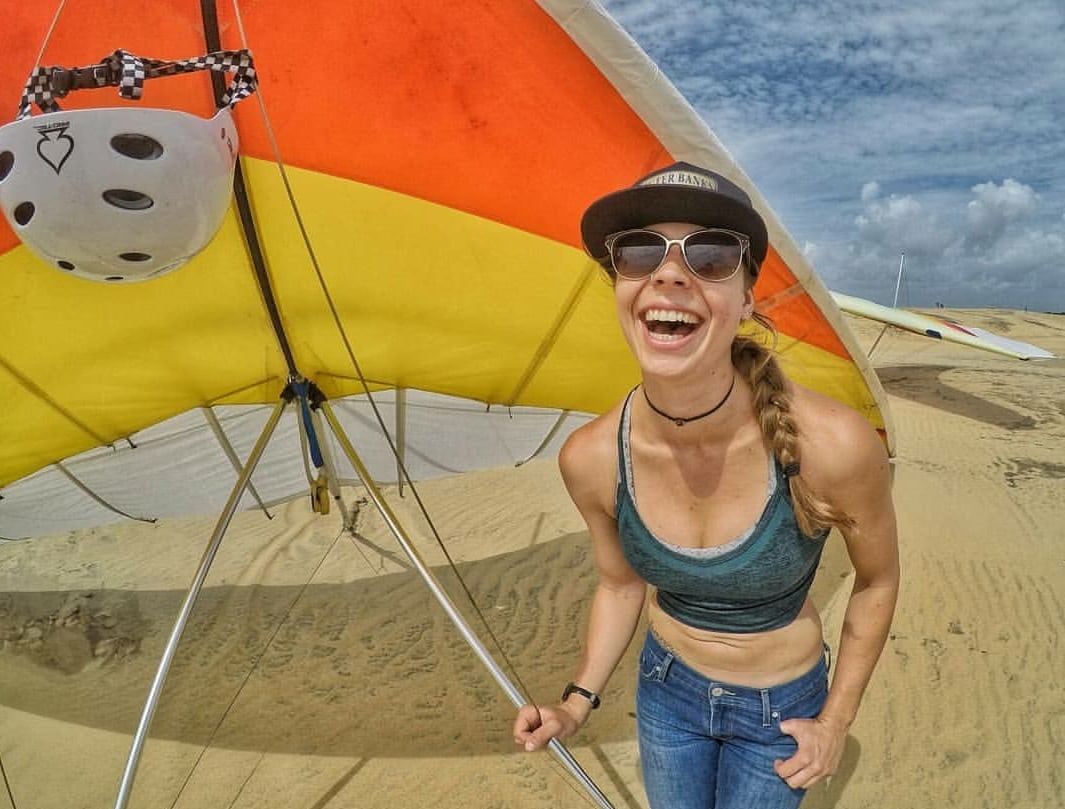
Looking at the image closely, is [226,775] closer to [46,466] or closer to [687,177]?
[46,466]

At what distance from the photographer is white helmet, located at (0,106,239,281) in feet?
4.74

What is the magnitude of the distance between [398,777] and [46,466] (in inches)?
91.2

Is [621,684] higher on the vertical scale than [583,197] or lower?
lower

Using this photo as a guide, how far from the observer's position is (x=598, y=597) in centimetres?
157

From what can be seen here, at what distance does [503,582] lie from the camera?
454 cm

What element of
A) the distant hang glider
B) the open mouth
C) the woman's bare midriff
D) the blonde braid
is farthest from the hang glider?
→ the distant hang glider

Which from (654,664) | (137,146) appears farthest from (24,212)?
(654,664)

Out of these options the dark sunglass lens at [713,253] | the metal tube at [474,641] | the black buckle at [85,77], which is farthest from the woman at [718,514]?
the black buckle at [85,77]

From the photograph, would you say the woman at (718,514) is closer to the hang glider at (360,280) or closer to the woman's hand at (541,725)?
the woman's hand at (541,725)

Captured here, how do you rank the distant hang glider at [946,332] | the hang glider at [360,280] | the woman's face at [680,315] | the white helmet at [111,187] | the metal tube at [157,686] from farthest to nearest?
the distant hang glider at [946,332] → the metal tube at [157,686] → the hang glider at [360,280] → the white helmet at [111,187] → the woman's face at [680,315]

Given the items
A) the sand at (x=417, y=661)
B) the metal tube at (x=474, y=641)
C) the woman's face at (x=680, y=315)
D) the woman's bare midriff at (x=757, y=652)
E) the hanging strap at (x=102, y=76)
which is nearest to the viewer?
the woman's face at (x=680, y=315)

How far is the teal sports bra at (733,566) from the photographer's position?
1242 mm

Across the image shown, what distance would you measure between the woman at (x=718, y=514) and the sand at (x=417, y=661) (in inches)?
62.0

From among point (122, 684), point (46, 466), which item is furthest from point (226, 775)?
point (46, 466)
